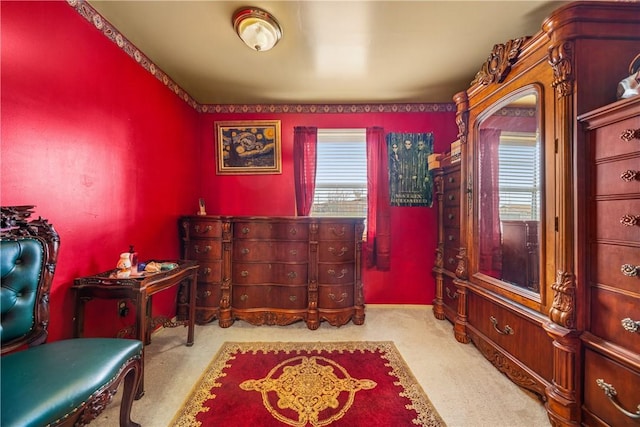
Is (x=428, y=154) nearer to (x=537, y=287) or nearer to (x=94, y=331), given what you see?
(x=537, y=287)

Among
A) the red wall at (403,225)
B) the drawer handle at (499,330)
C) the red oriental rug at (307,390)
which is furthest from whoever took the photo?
the red wall at (403,225)

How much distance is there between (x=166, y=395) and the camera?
1.58 m

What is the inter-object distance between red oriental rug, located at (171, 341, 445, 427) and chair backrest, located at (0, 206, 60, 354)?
0.92 meters

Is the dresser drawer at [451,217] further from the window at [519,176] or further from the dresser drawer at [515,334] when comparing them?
the dresser drawer at [515,334]

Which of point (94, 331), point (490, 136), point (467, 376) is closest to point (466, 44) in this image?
point (490, 136)

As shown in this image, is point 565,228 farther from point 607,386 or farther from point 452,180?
A: point 452,180

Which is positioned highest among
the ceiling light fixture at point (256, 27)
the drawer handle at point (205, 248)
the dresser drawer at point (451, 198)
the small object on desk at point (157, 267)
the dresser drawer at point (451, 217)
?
the ceiling light fixture at point (256, 27)

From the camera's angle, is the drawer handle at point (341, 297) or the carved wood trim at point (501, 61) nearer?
the carved wood trim at point (501, 61)

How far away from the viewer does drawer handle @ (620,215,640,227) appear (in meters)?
1.08

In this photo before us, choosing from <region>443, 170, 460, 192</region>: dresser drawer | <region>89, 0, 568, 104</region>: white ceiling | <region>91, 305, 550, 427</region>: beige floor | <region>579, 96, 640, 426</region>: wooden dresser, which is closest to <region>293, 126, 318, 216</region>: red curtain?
<region>89, 0, 568, 104</region>: white ceiling

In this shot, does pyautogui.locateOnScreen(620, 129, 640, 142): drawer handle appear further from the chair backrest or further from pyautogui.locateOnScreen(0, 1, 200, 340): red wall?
pyautogui.locateOnScreen(0, 1, 200, 340): red wall

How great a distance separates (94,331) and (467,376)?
112 inches

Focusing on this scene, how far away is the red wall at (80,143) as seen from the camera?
131cm

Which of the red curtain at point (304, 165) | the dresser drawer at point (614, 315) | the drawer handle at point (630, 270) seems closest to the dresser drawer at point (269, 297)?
the red curtain at point (304, 165)
